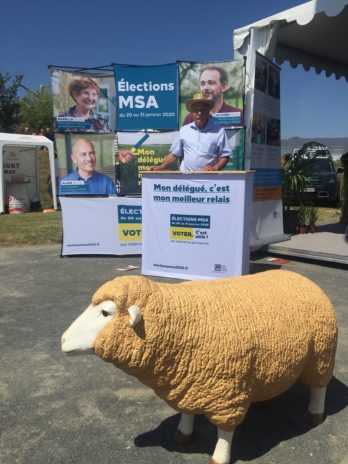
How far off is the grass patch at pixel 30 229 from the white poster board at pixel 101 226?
5.79ft

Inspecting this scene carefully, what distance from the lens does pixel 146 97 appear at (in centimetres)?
695

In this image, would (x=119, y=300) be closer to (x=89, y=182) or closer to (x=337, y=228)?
(x=89, y=182)

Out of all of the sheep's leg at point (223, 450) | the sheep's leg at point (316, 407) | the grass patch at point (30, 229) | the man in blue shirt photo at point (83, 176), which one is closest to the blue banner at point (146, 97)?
the man in blue shirt photo at point (83, 176)

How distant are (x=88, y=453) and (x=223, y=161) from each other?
3888mm

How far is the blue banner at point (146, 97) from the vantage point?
6.88 m

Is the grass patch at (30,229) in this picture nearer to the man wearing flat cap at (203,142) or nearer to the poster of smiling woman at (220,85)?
the poster of smiling woman at (220,85)

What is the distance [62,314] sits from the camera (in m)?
4.56

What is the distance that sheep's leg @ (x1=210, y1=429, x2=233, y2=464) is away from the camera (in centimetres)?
221

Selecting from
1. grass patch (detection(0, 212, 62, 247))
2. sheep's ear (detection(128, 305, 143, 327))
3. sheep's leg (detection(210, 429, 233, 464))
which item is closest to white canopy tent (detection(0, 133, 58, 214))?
grass patch (detection(0, 212, 62, 247))

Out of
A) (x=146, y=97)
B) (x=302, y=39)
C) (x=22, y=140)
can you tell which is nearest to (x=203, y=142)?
(x=146, y=97)

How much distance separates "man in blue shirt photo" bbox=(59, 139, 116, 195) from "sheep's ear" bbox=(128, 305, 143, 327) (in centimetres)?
538

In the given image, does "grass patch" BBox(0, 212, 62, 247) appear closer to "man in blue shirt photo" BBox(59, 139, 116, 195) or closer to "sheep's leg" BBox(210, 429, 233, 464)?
"man in blue shirt photo" BBox(59, 139, 116, 195)

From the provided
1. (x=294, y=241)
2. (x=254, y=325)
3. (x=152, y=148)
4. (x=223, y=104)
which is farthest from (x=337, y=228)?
(x=254, y=325)

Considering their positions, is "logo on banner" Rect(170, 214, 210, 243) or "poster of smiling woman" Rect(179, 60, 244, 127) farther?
"poster of smiling woman" Rect(179, 60, 244, 127)
